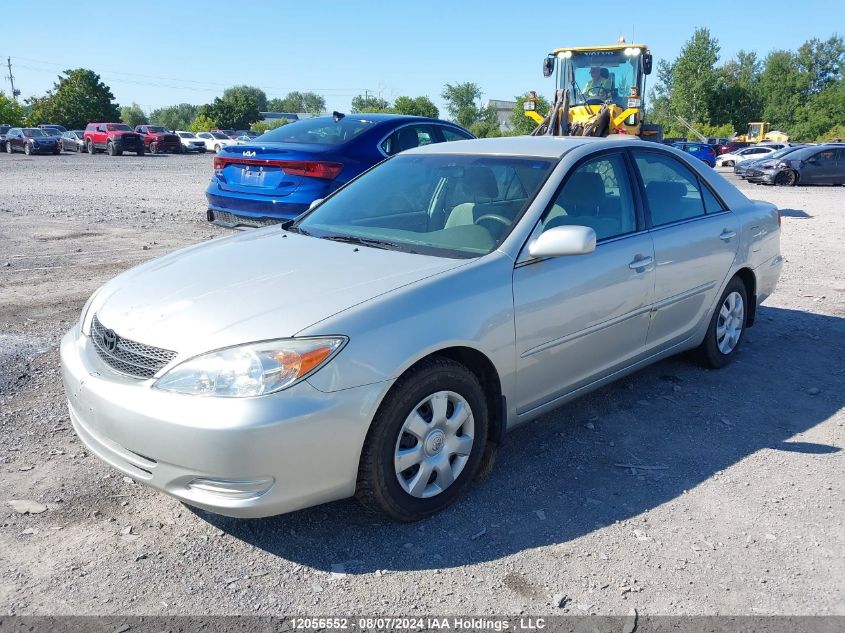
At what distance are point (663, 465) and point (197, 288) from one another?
2478 mm

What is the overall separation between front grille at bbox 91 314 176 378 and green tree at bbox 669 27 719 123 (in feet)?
263

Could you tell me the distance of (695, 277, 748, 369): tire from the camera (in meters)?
5.11

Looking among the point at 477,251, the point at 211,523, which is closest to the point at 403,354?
the point at 477,251

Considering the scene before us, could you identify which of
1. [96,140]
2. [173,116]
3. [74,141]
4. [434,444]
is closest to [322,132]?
[434,444]

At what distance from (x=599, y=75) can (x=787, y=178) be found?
12.1 meters

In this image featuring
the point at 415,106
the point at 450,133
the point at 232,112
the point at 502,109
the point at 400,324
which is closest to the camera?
the point at 400,324

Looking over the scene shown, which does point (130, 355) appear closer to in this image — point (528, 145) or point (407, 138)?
point (528, 145)

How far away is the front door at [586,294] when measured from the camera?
359 cm

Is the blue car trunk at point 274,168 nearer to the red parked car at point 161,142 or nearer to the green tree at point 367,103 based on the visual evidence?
the red parked car at point 161,142

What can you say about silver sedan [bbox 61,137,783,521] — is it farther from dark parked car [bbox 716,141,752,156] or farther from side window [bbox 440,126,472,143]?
dark parked car [bbox 716,141,752,156]

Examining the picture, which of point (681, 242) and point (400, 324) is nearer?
point (400, 324)

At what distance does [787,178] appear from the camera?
2478 centimetres

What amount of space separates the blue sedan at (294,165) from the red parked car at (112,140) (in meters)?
35.3

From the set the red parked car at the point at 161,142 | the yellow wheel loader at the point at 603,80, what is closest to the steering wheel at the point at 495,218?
the yellow wheel loader at the point at 603,80
